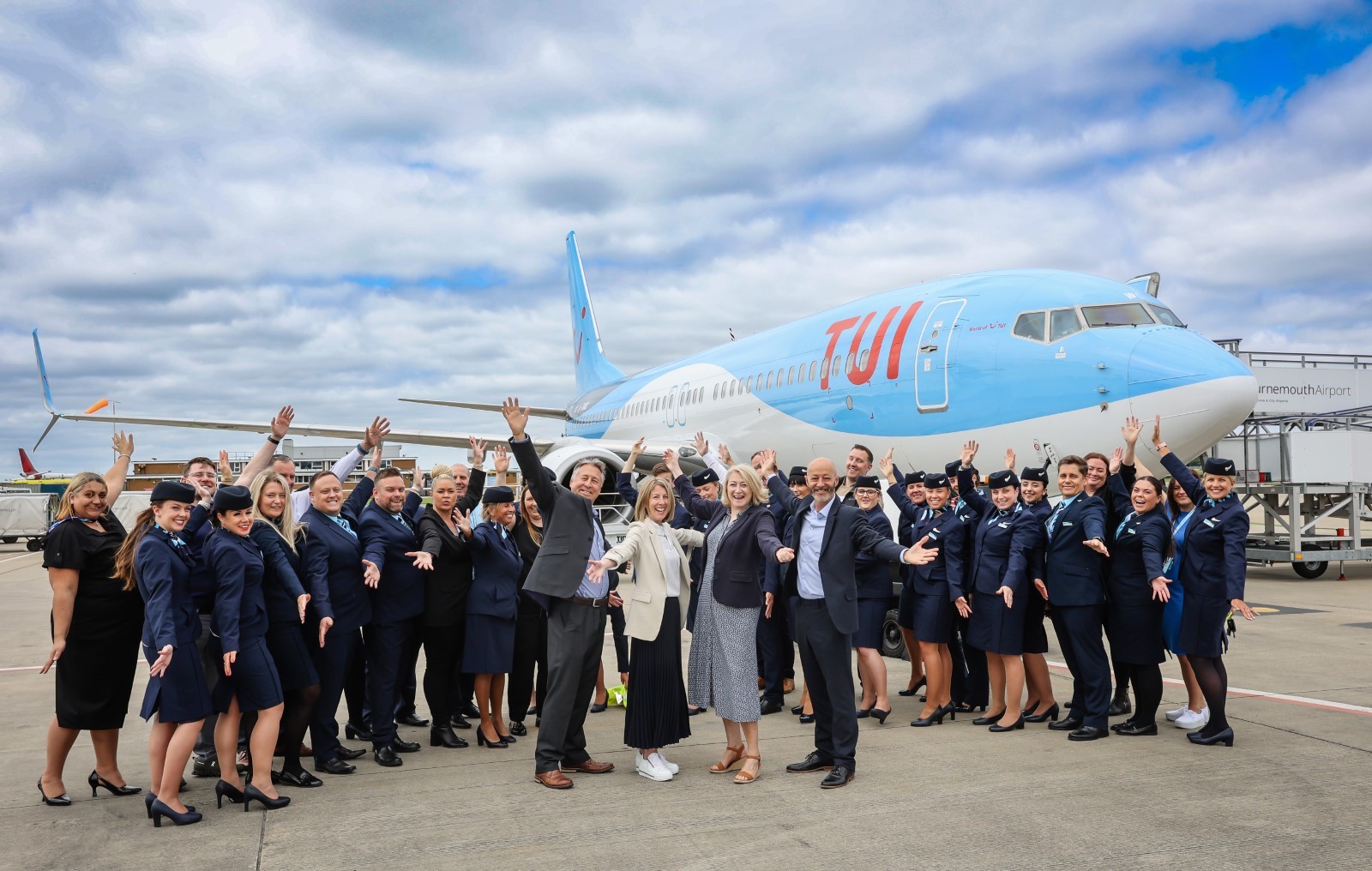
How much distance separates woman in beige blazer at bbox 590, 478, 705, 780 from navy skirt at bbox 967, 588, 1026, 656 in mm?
2140

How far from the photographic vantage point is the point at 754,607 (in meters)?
5.28

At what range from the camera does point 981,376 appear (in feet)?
31.7

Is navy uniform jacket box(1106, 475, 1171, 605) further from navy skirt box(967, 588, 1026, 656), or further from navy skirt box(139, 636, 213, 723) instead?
navy skirt box(139, 636, 213, 723)

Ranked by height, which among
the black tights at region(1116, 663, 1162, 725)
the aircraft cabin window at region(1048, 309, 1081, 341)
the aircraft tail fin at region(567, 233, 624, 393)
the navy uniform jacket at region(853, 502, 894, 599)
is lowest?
the black tights at region(1116, 663, 1162, 725)

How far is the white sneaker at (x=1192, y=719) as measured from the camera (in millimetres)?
5934

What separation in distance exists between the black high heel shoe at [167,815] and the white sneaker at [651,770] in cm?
218

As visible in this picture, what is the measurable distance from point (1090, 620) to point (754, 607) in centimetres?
225

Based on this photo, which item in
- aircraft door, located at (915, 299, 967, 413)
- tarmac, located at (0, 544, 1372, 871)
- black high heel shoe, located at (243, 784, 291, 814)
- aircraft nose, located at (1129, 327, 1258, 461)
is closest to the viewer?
tarmac, located at (0, 544, 1372, 871)

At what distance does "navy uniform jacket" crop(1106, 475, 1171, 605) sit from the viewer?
5781 millimetres

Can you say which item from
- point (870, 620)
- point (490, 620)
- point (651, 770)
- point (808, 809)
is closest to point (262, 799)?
point (490, 620)

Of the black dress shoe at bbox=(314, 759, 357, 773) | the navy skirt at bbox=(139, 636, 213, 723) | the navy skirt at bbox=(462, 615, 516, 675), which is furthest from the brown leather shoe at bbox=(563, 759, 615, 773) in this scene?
the navy skirt at bbox=(139, 636, 213, 723)

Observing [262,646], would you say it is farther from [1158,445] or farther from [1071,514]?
[1158,445]

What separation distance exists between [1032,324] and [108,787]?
8460 mm

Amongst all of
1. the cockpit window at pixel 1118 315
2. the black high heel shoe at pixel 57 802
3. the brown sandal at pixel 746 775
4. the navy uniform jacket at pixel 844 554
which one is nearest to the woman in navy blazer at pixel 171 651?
the black high heel shoe at pixel 57 802
